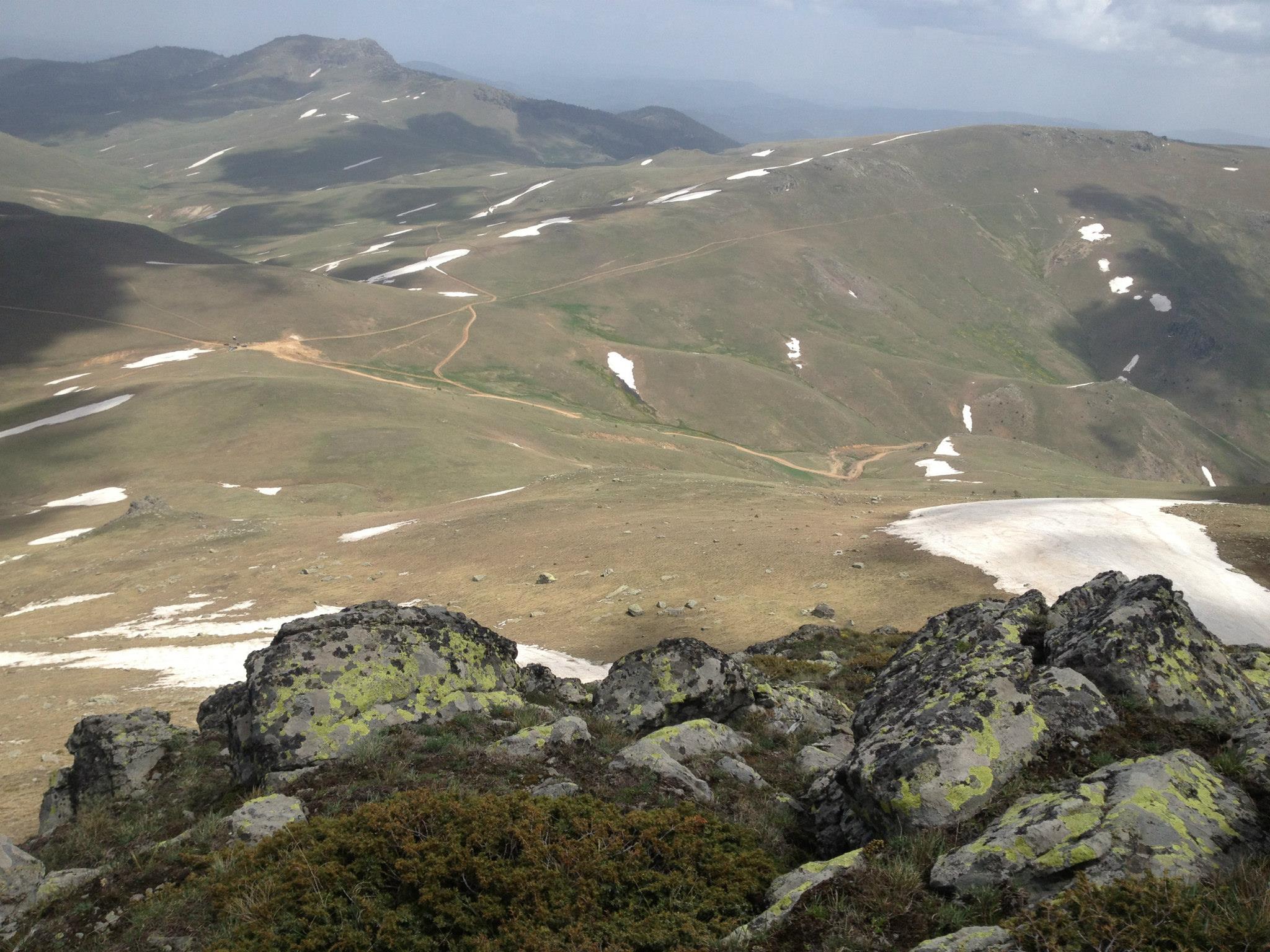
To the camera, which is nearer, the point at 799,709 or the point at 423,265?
the point at 799,709

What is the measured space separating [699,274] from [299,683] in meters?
179

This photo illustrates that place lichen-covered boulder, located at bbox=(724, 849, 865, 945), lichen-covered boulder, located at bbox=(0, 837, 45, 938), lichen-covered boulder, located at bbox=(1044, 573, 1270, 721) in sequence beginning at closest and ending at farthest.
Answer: lichen-covered boulder, located at bbox=(724, 849, 865, 945) → lichen-covered boulder, located at bbox=(0, 837, 45, 938) → lichen-covered boulder, located at bbox=(1044, 573, 1270, 721)

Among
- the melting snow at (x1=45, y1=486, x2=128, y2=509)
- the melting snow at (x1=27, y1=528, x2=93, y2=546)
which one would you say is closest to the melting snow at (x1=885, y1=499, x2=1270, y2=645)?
the melting snow at (x1=27, y1=528, x2=93, y2=546)

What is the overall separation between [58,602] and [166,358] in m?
80.8

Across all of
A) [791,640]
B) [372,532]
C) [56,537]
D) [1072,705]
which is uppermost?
[1072,705]

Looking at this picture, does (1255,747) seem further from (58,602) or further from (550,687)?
(58,602)

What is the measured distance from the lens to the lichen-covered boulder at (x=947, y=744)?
914cm

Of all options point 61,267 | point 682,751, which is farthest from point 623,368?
point 682,751

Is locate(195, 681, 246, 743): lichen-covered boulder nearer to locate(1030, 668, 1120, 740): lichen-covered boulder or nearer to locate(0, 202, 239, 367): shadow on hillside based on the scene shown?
locate(1030, 668, 1120, 740): lichen-covered boulder

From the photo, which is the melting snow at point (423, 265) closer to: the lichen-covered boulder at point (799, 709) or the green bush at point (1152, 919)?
the lichen-covered boulder at point (799, 709)

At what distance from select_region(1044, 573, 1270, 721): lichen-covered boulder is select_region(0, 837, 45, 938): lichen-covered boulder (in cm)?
1423

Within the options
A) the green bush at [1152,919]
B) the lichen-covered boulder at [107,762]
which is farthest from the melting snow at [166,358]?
the green bush at [1152,919]

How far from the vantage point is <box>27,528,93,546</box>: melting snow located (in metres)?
50.7

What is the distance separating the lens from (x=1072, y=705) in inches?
417
